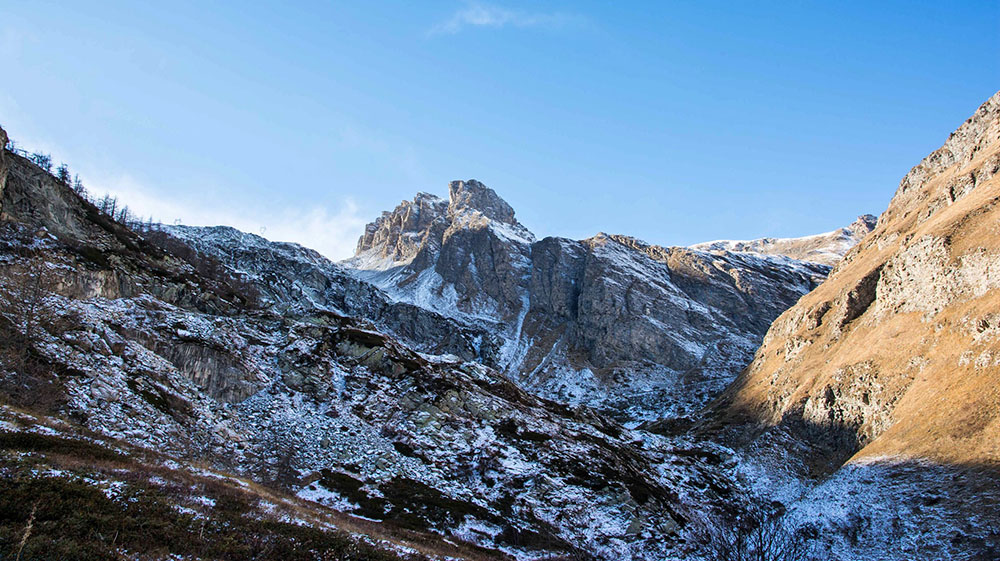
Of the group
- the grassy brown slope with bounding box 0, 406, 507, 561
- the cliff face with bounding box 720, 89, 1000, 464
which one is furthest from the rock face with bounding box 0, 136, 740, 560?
the cliff face with bounding box 720, 89, 1000, 464

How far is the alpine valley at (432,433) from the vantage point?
22.0m

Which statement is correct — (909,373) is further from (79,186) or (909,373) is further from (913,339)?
(79,186)

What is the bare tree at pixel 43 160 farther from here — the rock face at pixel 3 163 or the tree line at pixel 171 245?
the rock face at pixel 3 163

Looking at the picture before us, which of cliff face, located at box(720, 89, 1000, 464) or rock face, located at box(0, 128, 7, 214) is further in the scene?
rock face, located at box(0, 128, 7, 214)

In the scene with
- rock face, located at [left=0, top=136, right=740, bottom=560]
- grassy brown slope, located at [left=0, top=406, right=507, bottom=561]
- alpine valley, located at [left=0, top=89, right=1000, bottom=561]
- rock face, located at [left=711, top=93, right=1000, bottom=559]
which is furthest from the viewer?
rock face, located at [left=711, top=93, right=1000, bottom=559]

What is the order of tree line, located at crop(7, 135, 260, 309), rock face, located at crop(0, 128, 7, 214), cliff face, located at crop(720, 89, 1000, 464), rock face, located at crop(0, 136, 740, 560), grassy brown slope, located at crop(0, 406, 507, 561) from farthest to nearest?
1. tree line, located at crop(7, 135, 260, 309)
2. rock face, located at crop(0, 128, 7, 214)
3. cliff face, located at crop(720, 89, 1000, 464)
4. rock face, located at crop(0, 136, 740, 560)
5. grassy brown slope, located at crop(0, 406, 507, 561)

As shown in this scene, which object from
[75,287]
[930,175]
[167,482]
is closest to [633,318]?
[930,175]

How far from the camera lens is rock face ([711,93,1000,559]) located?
49.6 meters

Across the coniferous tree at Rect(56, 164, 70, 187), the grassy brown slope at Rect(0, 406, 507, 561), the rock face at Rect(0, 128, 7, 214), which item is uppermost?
the coniferous tree at Rect(56, 164, 70, 187)

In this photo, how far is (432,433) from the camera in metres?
62.0

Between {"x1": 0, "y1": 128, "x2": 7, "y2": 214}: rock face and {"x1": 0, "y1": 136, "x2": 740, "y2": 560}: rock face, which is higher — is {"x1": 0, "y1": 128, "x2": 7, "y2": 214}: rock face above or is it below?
above

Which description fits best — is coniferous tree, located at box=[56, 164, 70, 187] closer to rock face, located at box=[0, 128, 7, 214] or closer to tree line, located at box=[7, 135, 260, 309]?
tree line, located at box=[7, 135, 260, 309]

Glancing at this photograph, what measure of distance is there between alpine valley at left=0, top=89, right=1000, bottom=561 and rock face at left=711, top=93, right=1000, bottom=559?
401 millimetres

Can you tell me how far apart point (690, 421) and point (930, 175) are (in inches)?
3570
